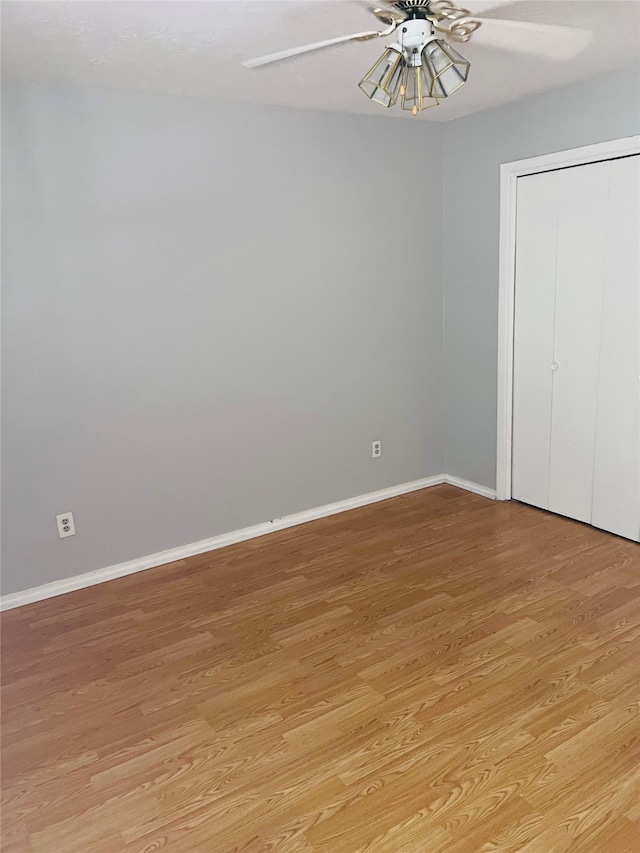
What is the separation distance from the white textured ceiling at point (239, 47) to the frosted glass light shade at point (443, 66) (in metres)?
0.30

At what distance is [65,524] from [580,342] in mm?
2844

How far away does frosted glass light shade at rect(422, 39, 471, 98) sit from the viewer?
2068 millimetres

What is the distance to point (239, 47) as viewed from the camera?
2557 millimetres

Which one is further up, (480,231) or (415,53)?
(415,53)

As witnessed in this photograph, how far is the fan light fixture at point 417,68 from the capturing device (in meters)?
2.06

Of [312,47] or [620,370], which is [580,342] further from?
[312,47]

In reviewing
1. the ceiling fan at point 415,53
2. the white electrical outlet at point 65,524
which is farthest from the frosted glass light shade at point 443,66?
the white electrical outlet at point 65,524

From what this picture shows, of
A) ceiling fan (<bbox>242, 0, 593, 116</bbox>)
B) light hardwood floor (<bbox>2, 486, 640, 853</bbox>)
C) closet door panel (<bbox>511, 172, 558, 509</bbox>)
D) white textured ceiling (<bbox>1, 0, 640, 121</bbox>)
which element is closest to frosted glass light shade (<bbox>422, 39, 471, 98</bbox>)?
ceiling fan (<bbox>242, 0, 593, 116</bbox>)

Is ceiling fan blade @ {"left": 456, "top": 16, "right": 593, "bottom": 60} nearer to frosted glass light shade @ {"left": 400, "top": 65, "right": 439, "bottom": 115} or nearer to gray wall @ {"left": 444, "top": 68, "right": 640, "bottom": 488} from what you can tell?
frosted glass light shade @ {"left": 400, "top": 65, "right": 439, "bottom": 115}

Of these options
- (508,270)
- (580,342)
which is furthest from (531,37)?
(580,342)

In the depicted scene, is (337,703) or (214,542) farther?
(214,542)

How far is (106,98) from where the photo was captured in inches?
120

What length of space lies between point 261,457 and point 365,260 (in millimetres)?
1346

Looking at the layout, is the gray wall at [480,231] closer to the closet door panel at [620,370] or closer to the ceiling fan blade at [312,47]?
the closet door panel at [620,370]
